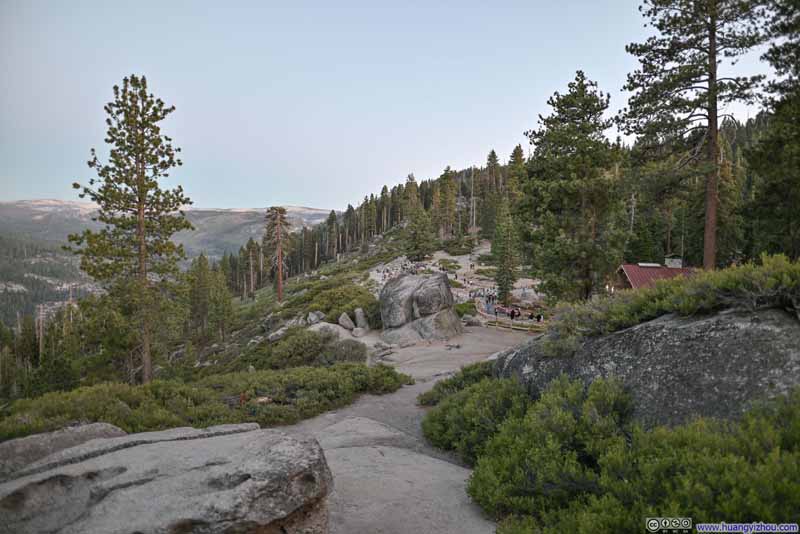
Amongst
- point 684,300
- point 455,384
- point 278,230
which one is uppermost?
point 278,230

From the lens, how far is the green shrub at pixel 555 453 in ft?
16.5

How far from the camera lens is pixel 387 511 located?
540cm

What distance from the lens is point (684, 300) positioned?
650 cm

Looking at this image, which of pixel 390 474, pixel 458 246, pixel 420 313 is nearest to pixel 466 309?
pixel 420 313

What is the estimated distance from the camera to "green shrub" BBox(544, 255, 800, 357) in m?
5.74

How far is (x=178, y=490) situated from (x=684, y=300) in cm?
759

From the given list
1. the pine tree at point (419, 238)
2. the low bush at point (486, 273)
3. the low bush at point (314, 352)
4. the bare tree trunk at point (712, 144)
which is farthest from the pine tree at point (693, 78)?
the pine tree at point (419, 238)

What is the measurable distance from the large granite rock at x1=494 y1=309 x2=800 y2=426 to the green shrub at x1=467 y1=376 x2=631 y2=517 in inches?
18.6

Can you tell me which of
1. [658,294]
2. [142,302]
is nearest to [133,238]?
[142,302]

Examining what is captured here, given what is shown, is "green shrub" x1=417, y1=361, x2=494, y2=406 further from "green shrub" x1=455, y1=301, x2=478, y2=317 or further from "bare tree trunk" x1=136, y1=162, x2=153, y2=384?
"green shrub" x1=455, y1=301, x2=478, y2=317

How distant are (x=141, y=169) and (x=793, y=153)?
2603 cm

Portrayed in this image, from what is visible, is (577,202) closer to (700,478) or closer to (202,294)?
(700,478)

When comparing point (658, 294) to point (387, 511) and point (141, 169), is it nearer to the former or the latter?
point (387, 511)

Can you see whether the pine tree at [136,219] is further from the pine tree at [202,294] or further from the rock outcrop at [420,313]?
the pine tree at [202,294]
